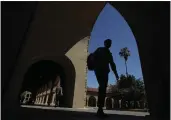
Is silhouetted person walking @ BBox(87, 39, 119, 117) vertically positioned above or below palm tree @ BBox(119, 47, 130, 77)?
below

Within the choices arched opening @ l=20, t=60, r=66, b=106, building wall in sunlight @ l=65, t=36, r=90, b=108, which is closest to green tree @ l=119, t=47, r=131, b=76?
arched opening @ l=20, t=60, r=66, b=106

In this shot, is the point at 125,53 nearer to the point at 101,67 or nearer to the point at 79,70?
the point at 79,70

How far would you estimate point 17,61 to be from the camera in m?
2.78

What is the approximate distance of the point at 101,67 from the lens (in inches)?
154

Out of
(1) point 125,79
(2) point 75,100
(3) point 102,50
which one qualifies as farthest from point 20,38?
(1) point 125,79

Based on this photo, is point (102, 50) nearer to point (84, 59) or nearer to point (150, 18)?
point (150, 18)

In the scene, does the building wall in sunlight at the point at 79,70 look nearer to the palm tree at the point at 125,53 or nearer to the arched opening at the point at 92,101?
the arched opening at the point at 92,101

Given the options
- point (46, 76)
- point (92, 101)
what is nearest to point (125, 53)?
point (92, 101)

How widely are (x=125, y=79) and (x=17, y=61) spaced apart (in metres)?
47.3

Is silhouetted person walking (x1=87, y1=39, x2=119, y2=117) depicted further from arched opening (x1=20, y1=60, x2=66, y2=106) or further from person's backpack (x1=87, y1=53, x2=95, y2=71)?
arched opening (x1=20, y1=60, x2=66, y2=106)

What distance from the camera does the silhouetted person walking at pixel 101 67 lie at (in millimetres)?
3891

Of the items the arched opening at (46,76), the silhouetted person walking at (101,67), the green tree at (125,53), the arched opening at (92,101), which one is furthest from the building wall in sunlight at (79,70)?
the green tree at (125,53)

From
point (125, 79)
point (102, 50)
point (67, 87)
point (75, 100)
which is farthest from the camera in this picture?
point (125, 79)

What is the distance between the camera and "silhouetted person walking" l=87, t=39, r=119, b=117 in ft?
12.8
